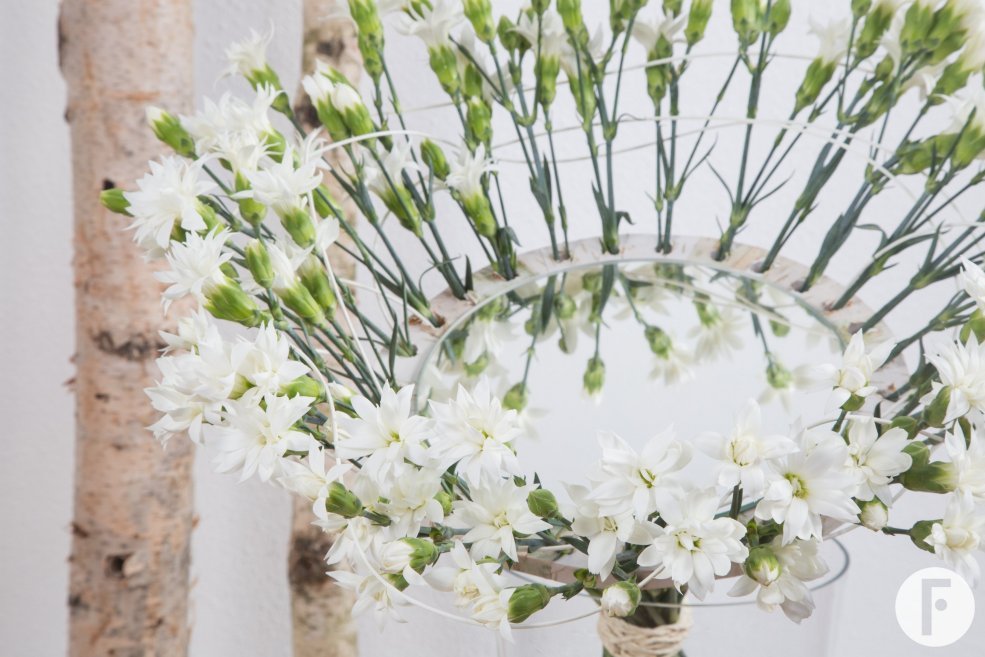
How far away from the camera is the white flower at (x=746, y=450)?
31cm

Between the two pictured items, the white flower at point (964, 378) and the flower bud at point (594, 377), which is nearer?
the white flower at point (964, 378)

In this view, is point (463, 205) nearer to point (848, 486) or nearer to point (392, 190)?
point (392, 190)

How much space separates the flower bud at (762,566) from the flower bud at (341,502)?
0.15 m

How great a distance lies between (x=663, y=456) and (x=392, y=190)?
0.80 feet

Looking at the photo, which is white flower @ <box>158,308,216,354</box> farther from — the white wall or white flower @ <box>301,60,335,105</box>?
the white wall

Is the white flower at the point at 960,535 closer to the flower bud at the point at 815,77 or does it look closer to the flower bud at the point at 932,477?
the flower bud at the point at 932,477

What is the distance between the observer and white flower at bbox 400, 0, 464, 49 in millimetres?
481

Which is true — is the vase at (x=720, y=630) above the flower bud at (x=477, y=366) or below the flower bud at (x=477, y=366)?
below

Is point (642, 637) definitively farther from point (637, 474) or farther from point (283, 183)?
point (283, 183)

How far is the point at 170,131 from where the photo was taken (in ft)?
1.66

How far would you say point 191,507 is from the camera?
31.0 inches

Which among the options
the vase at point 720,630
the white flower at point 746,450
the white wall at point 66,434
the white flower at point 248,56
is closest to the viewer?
the white flower at point 746,450

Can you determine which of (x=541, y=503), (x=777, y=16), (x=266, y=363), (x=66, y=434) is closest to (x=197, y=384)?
(x=266, y=363)

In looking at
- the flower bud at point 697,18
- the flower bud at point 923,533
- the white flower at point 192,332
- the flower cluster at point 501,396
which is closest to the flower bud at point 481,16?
the flower cluster at point 501,396
